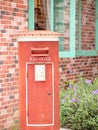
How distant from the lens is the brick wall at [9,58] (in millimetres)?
7309

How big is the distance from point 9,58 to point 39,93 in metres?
2.29

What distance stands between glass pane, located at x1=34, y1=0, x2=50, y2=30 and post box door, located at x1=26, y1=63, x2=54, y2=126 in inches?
130

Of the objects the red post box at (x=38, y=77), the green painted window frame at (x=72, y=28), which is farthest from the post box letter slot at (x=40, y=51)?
the green painted window frame at (x=72, y=28)

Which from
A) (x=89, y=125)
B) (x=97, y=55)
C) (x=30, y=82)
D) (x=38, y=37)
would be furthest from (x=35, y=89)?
(x=97, y=55)

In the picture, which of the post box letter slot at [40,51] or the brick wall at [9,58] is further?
the brick wall at [9,58]

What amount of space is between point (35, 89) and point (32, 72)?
195 mm

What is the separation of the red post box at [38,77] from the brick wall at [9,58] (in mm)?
1981

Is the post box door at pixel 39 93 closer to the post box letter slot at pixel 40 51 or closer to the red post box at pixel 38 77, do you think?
the red post box at pixel 38 77

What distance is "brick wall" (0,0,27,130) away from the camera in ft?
24.0

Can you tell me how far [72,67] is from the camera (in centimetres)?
979

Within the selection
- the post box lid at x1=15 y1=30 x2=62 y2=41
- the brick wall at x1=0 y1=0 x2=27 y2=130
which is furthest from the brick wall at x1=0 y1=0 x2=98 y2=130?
the post box lid at x1=15 y1=30 x2=62 y2=41

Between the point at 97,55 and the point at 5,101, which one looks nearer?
the point at 5,101

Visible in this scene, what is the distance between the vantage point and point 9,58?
7.49 meters

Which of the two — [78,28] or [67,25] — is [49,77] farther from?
[78,28]
